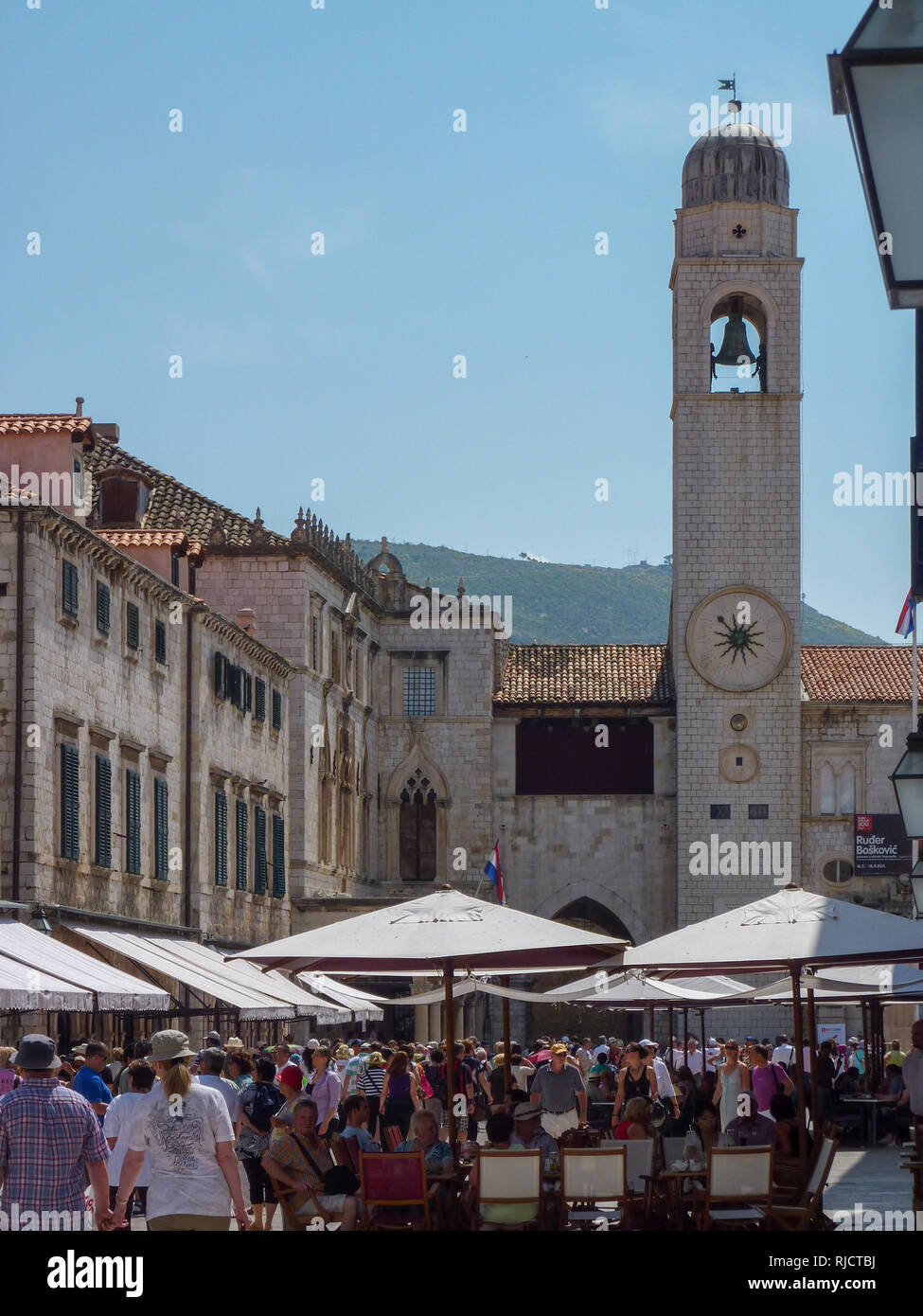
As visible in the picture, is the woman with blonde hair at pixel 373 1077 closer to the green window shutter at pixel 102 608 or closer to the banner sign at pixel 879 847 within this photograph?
the green window shutter at pixel 102 608

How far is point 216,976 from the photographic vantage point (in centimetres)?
2598

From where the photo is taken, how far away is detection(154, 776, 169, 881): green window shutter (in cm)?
3122

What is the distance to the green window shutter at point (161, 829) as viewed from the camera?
31.2 m

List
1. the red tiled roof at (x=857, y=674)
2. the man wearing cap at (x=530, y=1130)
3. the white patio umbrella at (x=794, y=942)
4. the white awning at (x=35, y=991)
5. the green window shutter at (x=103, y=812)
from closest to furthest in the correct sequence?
the man wearing cap at (x=530, y=1130), the white patio umbrella at (x=794, y=942), the white awning at (x=35, y=991), the green window shutter at (x=103, y=812), the red tiled roof at (x=857, y=674)

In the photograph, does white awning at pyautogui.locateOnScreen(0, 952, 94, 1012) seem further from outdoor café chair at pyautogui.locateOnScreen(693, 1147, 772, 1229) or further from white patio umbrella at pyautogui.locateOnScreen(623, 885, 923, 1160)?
outdoor café chair at pyautogui.locateOnScreen(693, 1147, 772, 1229)

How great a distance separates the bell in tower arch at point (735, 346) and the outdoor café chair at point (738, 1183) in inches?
1692

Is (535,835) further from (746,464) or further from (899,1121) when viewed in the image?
(899,1121)

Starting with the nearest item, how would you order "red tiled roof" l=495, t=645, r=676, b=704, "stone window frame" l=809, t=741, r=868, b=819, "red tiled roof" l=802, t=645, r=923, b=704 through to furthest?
"stone window frame" l=809, t=741, r=868, b=819, "red tiled roof" l=802, t=645, r=923, b=704, "red tiled roof" l=495, t=645, r=676, b=704

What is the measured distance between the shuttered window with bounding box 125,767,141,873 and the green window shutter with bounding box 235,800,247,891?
620 cm

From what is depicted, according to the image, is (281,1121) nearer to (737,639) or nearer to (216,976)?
(216,976)

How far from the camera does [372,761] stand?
178 ft

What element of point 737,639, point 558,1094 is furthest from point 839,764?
point 558,1094
